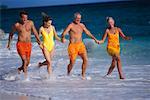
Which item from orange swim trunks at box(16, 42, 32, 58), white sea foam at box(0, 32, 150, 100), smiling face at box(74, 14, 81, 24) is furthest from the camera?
orange swim trunks at box(16, 42, 32, 58)

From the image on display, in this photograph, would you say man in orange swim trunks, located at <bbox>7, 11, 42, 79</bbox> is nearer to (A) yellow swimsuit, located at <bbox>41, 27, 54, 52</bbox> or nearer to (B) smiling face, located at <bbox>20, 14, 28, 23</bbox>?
(B) smiling face, located at <bbox>20, 14, 28, 23</bbox>

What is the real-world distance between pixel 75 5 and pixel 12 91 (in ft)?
312

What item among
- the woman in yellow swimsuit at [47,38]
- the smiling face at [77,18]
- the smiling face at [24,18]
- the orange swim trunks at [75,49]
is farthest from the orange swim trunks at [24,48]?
the smiling face at [77,18]

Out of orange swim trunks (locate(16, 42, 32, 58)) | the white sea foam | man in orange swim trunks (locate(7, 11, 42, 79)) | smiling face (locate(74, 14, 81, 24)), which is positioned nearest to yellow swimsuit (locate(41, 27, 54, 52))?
man in orange swim trunks (locate(7, 11, 42, 79))

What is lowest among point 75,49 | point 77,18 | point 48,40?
point 75,49

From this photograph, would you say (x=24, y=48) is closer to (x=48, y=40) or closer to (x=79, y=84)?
(x=48, y=40)

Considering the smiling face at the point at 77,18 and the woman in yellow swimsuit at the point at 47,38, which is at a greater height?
the smiling face at the point at 77,18

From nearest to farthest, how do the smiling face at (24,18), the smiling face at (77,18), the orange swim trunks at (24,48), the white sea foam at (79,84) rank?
1. the white sea foam at (79,84)
2. the smiling face at (77,18)
3. the smiling face at (24,18)
4. the orange swim trunks at (24,48)

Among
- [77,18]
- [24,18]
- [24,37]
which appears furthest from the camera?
[24,37]

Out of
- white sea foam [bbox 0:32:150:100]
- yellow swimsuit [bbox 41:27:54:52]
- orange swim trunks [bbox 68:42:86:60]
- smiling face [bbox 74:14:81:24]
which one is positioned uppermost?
smiling face [bbox 74:14:81:24]

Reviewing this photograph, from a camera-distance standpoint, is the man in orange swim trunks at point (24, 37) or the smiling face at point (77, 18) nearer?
the smiling face at point (77, 18)

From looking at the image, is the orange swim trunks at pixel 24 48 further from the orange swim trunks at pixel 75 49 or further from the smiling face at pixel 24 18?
the orange swim trunks at pixel 75 49

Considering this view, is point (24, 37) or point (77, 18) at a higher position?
point (77, 18)

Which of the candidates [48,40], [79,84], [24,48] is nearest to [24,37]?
[24,48]
